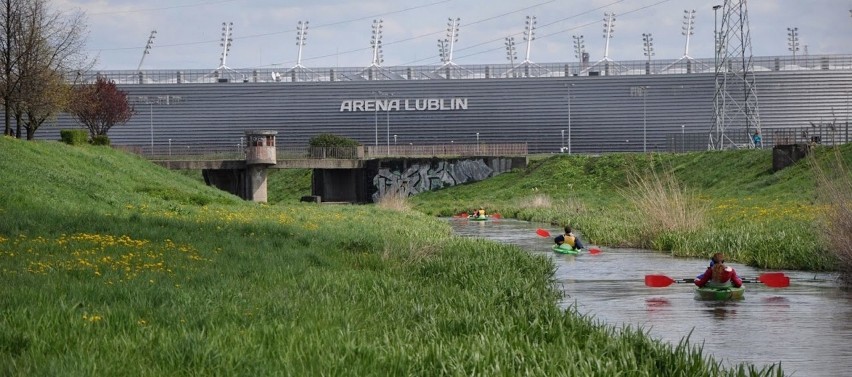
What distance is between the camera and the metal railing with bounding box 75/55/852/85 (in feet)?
375

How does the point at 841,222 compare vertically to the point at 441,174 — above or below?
below

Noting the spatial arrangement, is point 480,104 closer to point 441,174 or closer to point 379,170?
point 441,174

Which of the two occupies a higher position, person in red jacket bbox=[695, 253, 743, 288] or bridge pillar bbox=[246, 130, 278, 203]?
bridge pillar bbox=[246, 130, 278, 203]

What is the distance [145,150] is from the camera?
3701 inches

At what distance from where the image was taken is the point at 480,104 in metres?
113

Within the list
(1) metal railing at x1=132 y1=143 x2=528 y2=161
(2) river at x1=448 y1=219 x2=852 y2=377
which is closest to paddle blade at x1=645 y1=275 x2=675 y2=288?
(2) river at x1=448 y1=219 x2=852 y2=377

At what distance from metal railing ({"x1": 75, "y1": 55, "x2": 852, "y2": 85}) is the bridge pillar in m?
44.3

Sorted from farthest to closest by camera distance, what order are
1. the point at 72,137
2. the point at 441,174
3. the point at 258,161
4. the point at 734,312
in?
the point at 441,174, the point at 258,161, the point at 72,137, the point at 734,312

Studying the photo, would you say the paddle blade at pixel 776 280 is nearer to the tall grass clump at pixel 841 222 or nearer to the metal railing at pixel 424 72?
the tall grass clump at pixel 841 222

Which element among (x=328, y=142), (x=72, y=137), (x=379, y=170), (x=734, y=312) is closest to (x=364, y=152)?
(x=379, y=170)

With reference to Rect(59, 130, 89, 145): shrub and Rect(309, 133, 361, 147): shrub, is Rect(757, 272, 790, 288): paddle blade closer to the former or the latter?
Rect(59, 130, 89, 145): shrub

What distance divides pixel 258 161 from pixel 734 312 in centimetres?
5596

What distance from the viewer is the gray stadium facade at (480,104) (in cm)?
10912

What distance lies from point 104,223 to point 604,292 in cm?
933
